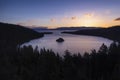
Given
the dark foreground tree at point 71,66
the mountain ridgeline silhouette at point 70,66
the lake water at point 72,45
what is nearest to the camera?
the mountain ridgeline silhouette at point 70,66

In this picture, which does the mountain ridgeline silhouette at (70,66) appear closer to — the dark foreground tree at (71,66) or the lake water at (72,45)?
the dark foreground tree at (71,66)

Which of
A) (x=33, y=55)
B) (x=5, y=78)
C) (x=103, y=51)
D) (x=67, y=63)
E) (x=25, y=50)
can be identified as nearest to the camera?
(x=5, y=78)

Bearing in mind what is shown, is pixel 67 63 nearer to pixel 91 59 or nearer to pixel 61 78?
pixel 91 59

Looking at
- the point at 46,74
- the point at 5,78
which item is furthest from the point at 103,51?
the point at 5,78

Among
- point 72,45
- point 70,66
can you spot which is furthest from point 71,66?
point 72,45

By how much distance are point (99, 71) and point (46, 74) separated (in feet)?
24.4

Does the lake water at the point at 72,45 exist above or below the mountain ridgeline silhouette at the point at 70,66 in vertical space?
below

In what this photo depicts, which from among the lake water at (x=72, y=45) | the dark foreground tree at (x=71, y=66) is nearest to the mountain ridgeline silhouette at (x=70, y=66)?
the dark foreground tree at (x=71, y=66)

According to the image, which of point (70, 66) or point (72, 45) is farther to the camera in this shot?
point (72, 45)

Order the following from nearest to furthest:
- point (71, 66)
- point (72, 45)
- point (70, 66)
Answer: point (71, 66) < point (70, 66) < point (72, 45)

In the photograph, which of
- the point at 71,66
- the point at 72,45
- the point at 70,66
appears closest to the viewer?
the point at 71,66

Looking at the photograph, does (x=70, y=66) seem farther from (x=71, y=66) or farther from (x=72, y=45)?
(x=72, y=45)

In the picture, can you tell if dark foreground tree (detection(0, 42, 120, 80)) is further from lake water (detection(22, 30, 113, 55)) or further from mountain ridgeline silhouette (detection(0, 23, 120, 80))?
lake water (detection(22, 30, 113, 55))

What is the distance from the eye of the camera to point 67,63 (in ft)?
93.9
